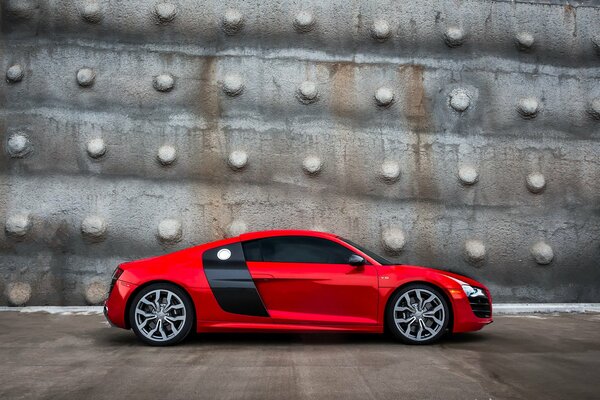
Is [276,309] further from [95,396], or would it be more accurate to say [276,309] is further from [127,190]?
[127,190]

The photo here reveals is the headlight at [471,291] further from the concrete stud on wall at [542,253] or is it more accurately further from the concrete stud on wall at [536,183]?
the concrete stud on wall at [536,183]

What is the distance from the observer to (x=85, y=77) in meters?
9.83

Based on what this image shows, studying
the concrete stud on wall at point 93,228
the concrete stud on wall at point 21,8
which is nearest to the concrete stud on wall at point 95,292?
the concrete stud on wall at point 93,228

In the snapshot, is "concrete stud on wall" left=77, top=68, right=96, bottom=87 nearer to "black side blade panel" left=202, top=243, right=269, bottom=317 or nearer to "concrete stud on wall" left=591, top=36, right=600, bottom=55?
"black side blade panel" left=202, top=243, right=269, bottom=317

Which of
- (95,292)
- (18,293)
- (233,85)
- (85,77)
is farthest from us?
(233,85)

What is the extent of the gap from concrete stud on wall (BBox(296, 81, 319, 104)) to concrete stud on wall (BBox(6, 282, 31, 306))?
4502 mm

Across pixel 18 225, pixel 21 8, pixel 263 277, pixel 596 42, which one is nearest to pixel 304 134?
pixel 263 277

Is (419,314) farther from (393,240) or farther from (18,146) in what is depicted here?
(18,146)

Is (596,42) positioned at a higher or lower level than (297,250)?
higher

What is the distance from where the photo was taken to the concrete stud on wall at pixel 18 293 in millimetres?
9219

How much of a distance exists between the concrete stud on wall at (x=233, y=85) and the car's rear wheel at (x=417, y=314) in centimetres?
452

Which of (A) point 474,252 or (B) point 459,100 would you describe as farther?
(B) point 459,100

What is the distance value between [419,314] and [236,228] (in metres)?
Result: 3.70

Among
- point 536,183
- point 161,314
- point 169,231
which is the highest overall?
point 536,183
